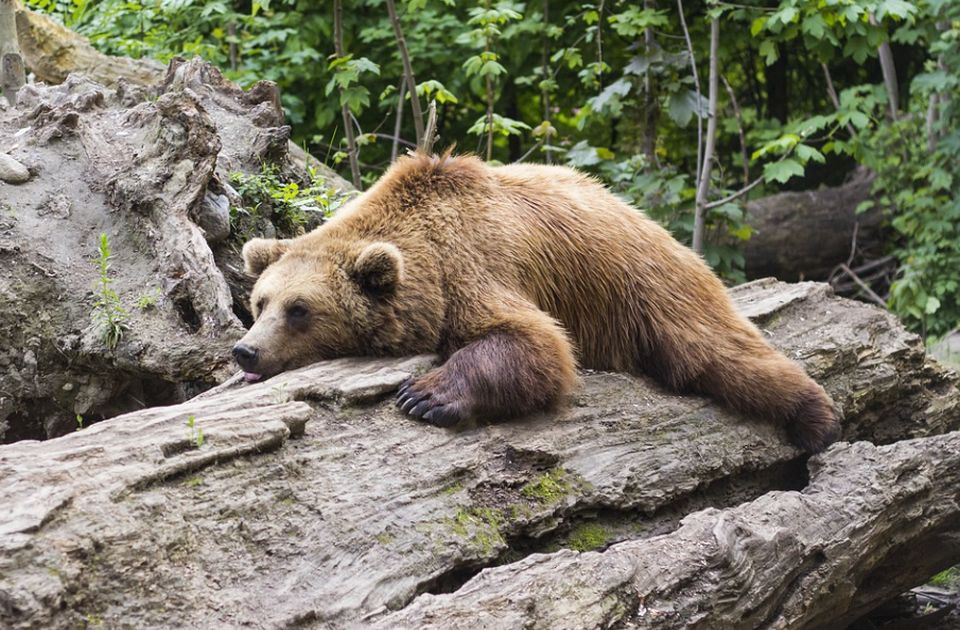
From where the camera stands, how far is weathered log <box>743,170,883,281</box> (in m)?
11.3

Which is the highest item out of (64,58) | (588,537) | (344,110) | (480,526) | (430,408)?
(64,58)

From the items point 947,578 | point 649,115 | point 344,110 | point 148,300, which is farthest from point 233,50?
point 947,578

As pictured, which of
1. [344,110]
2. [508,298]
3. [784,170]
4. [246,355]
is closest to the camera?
[246,355]

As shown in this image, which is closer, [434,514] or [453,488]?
[434,514]

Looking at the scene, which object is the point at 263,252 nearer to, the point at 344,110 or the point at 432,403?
the point at 432,403

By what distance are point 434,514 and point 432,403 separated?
0.53m

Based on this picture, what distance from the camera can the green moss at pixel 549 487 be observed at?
4.10 metres

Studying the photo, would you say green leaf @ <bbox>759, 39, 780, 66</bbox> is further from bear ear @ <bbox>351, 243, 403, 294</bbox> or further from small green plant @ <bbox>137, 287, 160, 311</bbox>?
small green plant @ <bbox>137, 287, 160, 311</bbox>

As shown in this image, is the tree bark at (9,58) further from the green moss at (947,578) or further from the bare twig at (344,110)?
the green moss at (947,578)

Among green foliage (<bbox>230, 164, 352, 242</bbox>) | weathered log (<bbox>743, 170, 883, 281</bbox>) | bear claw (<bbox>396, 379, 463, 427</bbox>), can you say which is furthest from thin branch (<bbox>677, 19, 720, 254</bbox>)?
bear claw (<bbox>396, 379, 463, 427</bbox>)

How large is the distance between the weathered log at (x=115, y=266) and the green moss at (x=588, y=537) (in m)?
1.94

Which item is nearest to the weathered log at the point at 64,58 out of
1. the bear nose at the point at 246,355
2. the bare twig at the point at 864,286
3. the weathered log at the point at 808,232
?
the bear nose at the point at 246,355

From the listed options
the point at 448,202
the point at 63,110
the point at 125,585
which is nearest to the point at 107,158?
the point at 63,110

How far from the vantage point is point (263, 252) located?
505 centimetres
